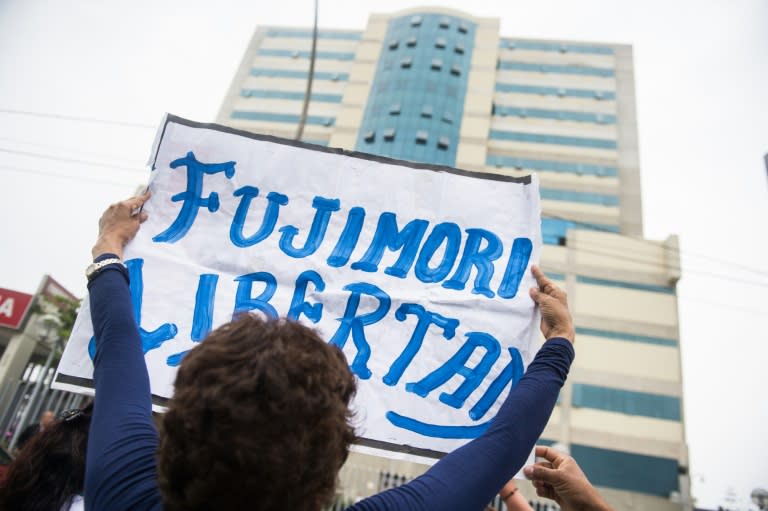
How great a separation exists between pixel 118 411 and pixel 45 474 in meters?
0.95

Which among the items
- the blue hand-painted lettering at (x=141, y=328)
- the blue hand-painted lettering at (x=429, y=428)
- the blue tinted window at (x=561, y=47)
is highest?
the blue tinted window at (x=561, y=47)

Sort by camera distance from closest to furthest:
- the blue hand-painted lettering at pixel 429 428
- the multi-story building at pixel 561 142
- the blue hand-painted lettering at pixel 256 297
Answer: the blue hand-painted lettering at pixel 429 428
the blue hand-painted lettering at pixel 256 297
the multi-story building at pixel 561 142

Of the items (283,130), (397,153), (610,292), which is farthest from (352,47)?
(610,292)

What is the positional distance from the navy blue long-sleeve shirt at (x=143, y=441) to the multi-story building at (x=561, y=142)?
70.0ft

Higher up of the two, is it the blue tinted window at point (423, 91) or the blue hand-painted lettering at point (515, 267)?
the blue tinted window at point (423, 91)

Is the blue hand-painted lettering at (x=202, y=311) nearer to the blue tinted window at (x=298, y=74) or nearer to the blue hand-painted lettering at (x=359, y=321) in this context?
the blue hand-painted lettering at (x=359, y=321)

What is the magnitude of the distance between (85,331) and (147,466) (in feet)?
3.37

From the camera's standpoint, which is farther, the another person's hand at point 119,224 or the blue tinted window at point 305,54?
the blue tinted window at point 305,54

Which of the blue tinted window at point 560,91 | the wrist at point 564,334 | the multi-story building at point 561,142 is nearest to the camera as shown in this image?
the wrist at point 564,334


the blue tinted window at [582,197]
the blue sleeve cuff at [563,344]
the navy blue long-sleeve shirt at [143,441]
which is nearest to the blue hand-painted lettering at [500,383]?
the blue sleeve cuff at [563,344]

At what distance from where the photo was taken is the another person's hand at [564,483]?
57.1 inches

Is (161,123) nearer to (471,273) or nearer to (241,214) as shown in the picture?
(241,214)

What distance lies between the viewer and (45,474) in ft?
5.22

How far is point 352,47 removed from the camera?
40.4 meters
